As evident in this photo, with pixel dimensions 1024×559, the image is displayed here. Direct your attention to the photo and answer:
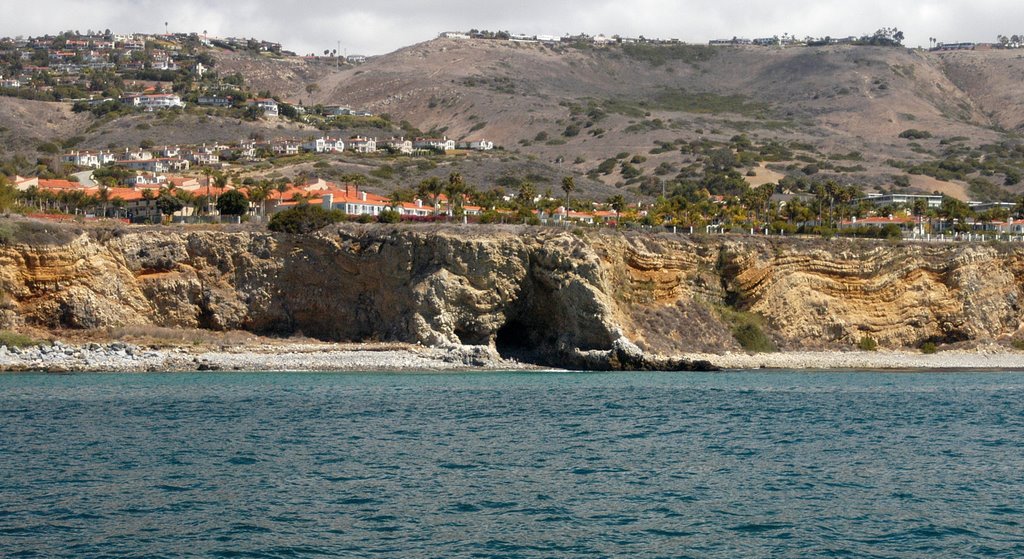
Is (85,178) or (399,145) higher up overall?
(399,145)

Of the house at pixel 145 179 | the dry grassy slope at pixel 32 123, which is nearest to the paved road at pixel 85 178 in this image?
the house at pixel 145 179

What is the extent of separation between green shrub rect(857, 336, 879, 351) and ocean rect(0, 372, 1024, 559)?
68.2 ft

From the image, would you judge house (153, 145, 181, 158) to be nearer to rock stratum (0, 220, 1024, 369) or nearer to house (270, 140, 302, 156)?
house (270, 140, 302, 156)

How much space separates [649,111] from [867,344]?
106 metres

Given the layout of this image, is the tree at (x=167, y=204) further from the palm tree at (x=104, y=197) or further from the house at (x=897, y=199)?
the house at (x=897, y=199)

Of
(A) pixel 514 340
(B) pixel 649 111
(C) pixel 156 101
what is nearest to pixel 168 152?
(C) pixel 156 101

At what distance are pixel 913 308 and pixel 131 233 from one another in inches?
1630

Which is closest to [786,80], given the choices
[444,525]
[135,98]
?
[135,98]

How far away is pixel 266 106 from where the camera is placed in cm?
14975

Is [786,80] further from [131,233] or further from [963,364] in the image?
[131,233]

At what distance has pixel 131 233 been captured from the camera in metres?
60.3

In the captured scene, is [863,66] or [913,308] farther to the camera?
[863,66]

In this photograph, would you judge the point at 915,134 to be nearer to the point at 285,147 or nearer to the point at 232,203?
the point at 285,147

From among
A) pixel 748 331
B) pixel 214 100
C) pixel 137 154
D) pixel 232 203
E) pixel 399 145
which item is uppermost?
pixel 214 100
